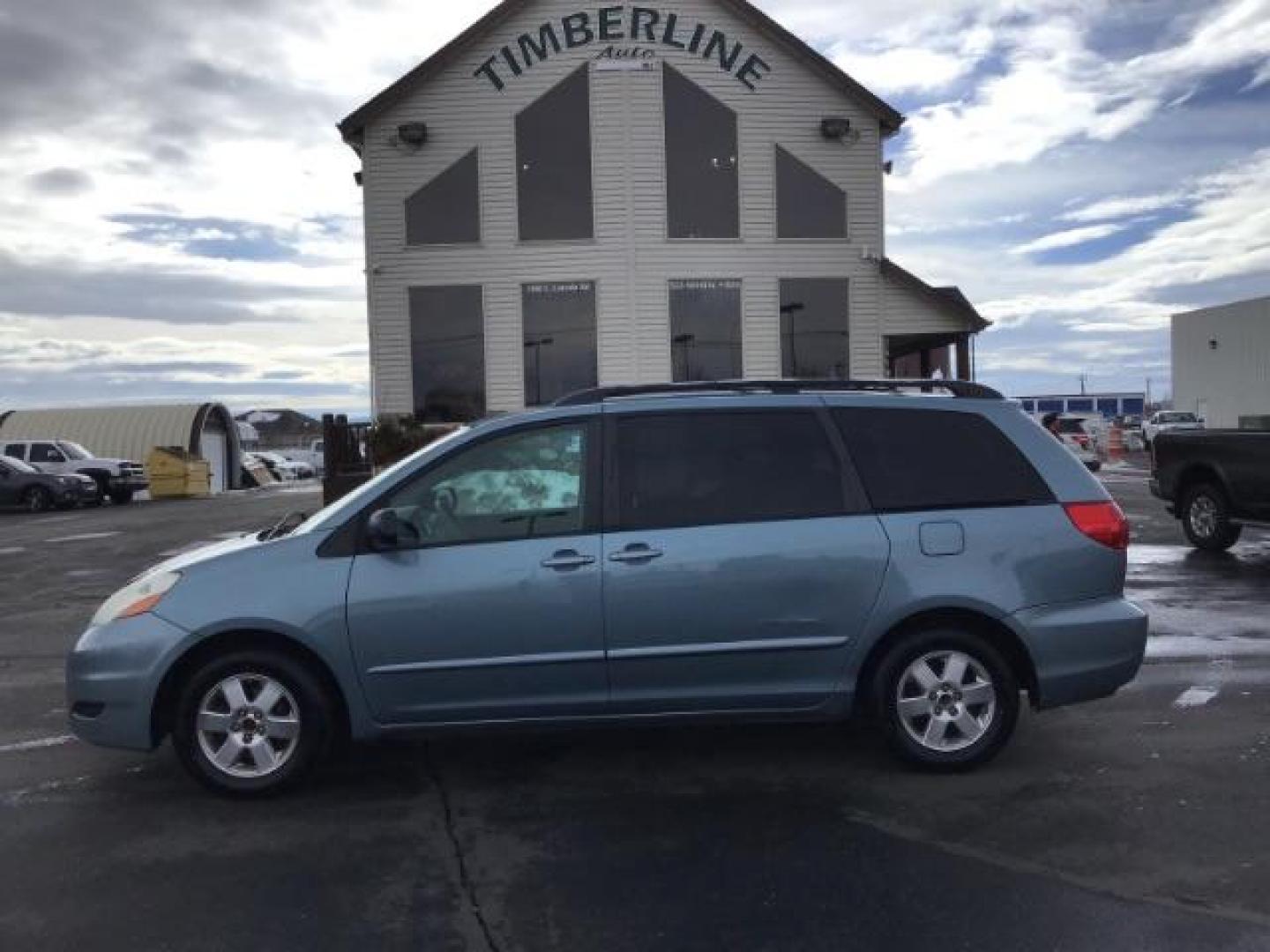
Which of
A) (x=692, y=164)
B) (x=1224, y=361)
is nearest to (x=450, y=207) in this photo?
(x=692, y=164)

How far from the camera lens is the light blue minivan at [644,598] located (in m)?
4.84

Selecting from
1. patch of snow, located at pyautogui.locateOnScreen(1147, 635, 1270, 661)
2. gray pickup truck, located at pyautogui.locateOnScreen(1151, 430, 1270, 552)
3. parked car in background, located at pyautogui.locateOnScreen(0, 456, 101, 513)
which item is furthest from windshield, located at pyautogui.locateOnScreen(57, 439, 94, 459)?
patch of snow, located at pyautogui.locateOnScreen(1147, 635, 1270, 661)

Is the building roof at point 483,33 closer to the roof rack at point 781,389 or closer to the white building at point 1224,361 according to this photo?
the roof rack at point 781,389

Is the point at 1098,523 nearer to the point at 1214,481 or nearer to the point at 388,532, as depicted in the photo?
the point at 388,532

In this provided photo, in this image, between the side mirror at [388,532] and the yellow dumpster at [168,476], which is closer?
the side mirror at [388,532]

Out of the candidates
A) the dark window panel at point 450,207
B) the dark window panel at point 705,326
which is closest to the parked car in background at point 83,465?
the dark window panel at point 450,207

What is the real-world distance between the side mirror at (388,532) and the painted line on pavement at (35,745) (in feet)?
7.82

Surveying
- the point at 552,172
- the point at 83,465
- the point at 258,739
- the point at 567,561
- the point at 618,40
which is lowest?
the point at 258,739

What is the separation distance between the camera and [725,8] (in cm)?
1889

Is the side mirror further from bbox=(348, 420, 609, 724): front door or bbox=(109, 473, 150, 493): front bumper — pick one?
bbox=(109, 473, 150, 493): front bumper

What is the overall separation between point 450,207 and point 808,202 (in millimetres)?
5764

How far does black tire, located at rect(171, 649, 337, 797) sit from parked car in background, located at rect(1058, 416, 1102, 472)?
29119mm

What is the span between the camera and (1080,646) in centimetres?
511

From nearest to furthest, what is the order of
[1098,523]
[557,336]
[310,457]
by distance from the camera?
[1098,523]
[557,336]
[310,457]
